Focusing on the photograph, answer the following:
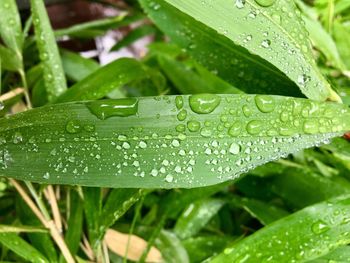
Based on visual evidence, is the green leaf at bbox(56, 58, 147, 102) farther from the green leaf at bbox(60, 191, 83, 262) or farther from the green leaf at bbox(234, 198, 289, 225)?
the green leaf at bbox(234, 198, 289, 225)

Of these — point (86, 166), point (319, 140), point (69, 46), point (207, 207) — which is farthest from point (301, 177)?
point (69, 46)

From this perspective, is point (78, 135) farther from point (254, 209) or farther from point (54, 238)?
point (254, 209)

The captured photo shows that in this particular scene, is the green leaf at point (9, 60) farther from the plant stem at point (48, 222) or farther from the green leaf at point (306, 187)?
the green leaf at point (306, 187)

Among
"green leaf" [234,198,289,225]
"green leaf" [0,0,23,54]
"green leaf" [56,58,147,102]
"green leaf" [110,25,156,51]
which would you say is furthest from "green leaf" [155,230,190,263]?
"green leaf" [110,25,156,51]

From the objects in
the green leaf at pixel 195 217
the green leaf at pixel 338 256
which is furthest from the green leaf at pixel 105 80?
the green leaf at pixel 338 256

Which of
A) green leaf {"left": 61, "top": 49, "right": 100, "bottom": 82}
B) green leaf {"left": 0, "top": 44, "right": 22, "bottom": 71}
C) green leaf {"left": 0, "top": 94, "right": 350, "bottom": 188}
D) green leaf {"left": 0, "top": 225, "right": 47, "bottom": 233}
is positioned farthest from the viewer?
green leaf {"left": 61, "top": 49, "right": 100, "bottom": 82}

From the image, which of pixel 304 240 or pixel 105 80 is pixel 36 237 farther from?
pixel 304 240
